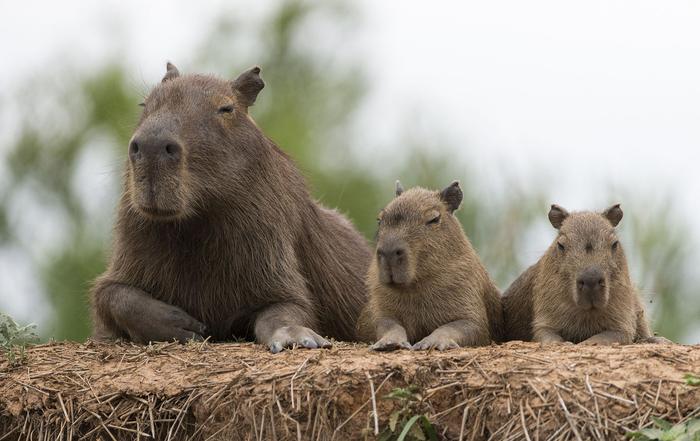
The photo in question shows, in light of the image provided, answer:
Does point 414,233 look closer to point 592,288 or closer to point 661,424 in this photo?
point 592,288

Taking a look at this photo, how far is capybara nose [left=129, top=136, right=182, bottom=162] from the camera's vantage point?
25.0ft

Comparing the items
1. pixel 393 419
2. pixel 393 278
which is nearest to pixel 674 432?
pixel 393 419

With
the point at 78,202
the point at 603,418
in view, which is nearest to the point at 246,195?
the point at 603,418

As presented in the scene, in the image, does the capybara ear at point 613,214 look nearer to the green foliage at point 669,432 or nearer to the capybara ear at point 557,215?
the capybara ear at point 557,215

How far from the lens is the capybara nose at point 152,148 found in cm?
761

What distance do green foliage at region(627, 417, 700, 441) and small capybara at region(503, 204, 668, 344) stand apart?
1.56 meters

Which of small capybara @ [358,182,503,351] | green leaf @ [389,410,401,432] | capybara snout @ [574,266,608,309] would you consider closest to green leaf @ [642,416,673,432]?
green leaf @ [389,410,401,432]

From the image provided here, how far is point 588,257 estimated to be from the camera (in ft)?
24.3

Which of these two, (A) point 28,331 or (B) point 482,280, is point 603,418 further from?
(A) point 28,331

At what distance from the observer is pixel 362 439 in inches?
239

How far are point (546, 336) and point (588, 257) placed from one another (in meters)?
0.55

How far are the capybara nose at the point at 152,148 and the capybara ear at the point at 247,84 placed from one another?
97 cm

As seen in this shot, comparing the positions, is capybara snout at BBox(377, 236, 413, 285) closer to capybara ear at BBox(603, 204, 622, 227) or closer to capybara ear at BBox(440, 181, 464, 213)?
capybara ear at BBox(440, 181, 464, 213)

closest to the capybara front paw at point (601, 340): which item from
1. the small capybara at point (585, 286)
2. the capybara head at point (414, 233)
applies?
the small capybara at point (585, 286)
